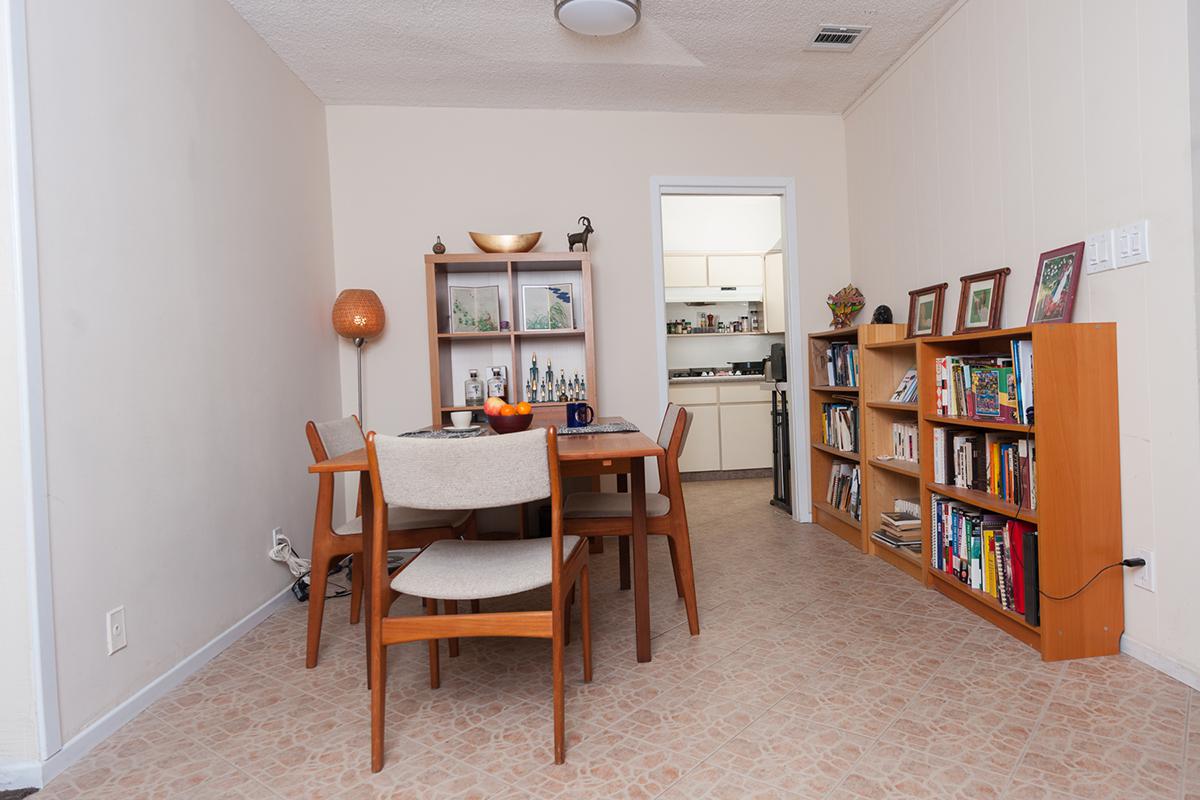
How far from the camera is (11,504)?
1.60m

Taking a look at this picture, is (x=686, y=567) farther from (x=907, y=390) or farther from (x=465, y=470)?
(x=907, y=390)

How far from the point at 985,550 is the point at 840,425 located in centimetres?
137

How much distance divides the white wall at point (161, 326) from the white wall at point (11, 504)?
8 centimetres

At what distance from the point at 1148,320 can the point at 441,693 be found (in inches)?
97.3

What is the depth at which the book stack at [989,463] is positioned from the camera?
2234 millimetres

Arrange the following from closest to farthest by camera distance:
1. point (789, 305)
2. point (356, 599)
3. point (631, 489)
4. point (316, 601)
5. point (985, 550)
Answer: point (631, 489), point (316, 601), point (985, 550), point (356, 599), point (789, 305)

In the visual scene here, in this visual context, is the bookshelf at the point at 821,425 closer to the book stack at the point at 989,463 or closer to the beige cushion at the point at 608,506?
the book stack at the point at 989,463

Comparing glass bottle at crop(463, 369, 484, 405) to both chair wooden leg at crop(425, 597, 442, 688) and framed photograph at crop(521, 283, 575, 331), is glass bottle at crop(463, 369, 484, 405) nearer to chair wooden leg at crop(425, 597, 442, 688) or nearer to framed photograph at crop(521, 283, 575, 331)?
framed photograph at crop(521, 283, 575, 331)

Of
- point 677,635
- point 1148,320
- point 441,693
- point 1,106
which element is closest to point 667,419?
point 677,635

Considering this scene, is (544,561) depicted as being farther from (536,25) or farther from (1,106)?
(536,25)

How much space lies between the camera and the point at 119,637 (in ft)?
6.23

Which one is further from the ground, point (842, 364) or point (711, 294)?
point (711, 294)

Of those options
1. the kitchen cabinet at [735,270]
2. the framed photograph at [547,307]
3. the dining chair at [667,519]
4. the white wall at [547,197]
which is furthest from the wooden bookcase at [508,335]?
the kitchen cabinet at [735,270]

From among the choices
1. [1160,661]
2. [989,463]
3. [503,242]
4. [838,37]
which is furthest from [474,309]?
[1160,661]
